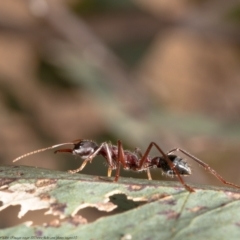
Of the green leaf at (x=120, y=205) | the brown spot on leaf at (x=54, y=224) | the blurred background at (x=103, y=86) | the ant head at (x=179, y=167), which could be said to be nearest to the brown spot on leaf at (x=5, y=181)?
the green leaf at (x=120, y=205)

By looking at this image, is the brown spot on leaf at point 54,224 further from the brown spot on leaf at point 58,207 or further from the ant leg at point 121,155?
the ant leg at point 121,155

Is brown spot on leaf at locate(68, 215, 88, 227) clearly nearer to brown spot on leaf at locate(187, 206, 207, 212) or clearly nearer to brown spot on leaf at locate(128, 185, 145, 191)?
brown spot on leaf at locate(128, 185, 145, 191)

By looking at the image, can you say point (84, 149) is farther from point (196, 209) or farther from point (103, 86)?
point (103, 86)

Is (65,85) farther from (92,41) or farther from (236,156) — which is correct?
(236,156)

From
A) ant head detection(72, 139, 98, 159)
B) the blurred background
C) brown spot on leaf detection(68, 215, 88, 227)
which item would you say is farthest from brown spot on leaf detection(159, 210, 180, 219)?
the blurred background

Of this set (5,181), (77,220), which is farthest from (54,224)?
(5,181)

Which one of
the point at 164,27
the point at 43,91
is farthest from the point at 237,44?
the point at 43,91
